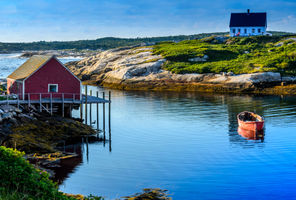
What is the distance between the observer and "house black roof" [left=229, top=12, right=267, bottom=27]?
119950 millimetres

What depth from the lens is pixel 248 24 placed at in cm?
12031

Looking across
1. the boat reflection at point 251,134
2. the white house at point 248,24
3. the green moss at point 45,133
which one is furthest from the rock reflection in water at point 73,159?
the white house at point 248,24

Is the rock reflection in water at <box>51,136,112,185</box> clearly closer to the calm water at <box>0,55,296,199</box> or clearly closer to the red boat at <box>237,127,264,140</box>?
the calm water at <box>0,55,296,199</box>

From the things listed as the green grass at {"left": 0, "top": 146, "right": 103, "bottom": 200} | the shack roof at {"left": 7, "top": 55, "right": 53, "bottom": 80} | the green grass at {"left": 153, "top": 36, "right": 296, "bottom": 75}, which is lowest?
the green grass at {"left": 0, "top": 146, "right": 103, "bottom": 200}

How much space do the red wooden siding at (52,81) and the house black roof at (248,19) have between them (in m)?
86.9

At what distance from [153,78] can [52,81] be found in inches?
1801

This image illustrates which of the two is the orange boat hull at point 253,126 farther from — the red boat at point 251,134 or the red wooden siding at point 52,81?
the red wooden siding at point 52,81

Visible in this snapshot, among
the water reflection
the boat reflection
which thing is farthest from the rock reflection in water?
the boat reflection

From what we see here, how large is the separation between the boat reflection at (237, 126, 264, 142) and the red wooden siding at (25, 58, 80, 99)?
17323mm

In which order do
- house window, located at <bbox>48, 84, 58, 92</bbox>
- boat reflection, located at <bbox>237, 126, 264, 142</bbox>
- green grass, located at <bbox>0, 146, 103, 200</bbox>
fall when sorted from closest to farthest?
green grass, located at <bbox>0, 146, 103, 200</bbox>
boat reflection, located at <bbox>237, 126, 264, 142</bbox>
house window, located at <bbox>48, 84, 58, 92</bbox>

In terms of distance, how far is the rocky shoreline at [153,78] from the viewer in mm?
75750

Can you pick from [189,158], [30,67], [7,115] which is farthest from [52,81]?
[189,158]

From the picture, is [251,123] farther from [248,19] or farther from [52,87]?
[248,19]

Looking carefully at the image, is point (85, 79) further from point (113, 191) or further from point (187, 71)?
point (113, 191)
